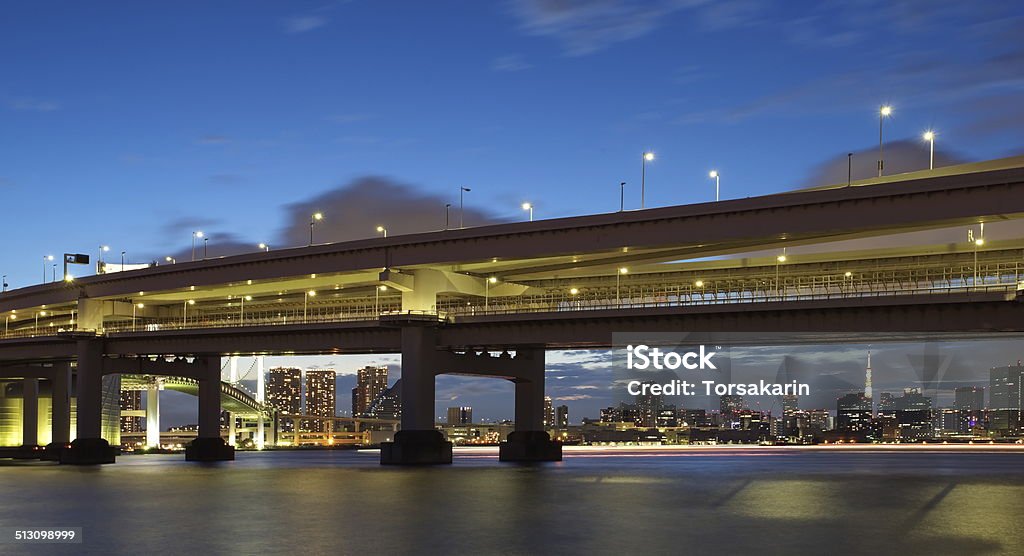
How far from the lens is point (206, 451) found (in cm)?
11106

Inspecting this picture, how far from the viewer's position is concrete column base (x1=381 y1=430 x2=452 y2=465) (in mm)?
79438

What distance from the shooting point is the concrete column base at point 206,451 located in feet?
363

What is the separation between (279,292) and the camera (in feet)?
324

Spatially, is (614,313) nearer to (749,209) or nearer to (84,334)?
(749,209)

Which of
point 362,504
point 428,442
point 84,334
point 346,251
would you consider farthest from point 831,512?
Result: point 84,334

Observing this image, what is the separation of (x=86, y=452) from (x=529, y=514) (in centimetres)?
7050

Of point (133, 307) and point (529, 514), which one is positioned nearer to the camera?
point (529, 514)

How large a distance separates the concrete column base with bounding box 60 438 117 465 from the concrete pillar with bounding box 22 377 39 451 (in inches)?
1898

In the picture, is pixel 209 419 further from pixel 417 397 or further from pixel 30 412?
pixel 30 412

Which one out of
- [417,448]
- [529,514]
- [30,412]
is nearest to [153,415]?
[30,412]

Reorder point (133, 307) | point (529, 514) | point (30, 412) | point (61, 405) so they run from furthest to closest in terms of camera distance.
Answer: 1. point (30, 412)
2. point (61, 405)
3. point (133, 307)
4. point (529, 514)

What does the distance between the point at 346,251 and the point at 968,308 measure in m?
41.8

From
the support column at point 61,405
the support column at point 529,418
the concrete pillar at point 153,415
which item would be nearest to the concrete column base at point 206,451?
the support column at point 61,405

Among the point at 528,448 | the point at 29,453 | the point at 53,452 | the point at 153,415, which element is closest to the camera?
the point at 528,448
